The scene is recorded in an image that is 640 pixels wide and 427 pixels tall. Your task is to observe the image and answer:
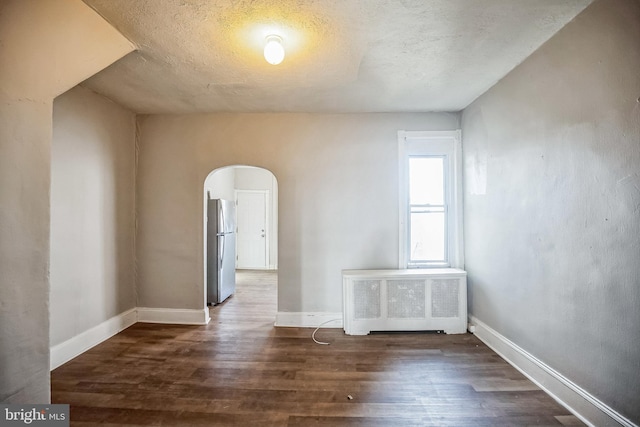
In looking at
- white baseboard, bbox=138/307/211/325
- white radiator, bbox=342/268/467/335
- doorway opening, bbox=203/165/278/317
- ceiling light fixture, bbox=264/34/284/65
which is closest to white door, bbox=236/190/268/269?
doorway opening, bbox=203/165/278/317

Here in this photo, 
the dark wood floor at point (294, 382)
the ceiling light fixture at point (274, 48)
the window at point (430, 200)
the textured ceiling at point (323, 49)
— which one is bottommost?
the dark wood floor at point (294, 382)

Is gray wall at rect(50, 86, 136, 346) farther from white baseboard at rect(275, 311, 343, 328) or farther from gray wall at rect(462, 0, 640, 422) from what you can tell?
gray wall at rect(462, 0, 640, 422)

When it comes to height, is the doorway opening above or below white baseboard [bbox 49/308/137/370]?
above

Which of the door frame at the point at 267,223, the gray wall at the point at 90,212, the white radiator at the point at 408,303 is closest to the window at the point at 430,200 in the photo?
the white radiator at the point at 408,303

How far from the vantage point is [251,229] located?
7.17m

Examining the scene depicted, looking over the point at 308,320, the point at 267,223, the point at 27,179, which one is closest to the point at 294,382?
the point at 308,320

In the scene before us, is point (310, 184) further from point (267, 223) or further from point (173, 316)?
point (267, 223)

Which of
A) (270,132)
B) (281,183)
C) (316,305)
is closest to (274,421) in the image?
(316,305)

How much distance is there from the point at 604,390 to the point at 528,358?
0.61m

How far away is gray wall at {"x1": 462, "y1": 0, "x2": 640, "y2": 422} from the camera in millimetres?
1525

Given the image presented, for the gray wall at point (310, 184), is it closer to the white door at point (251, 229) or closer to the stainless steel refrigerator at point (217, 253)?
the stainless steel refrigerator at point (217, 253)

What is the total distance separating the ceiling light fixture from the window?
6.27ft

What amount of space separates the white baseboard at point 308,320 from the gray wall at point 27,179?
214cm

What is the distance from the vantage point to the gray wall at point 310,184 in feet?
11.1
